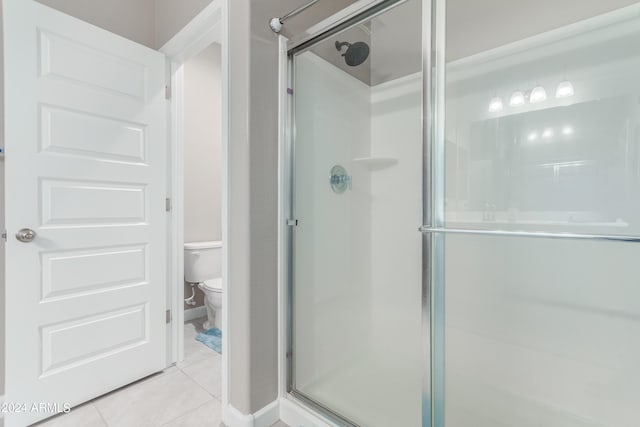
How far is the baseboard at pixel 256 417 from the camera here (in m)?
1.35

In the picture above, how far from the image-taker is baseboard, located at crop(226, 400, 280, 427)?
4.42 feet

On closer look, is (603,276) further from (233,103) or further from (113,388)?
(113,388)

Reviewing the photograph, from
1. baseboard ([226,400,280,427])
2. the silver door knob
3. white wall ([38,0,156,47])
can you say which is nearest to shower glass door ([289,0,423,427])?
baseboard ([226,400,280,427])

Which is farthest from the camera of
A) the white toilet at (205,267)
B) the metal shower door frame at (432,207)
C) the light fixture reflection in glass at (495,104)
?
the white toilet at (205,267)

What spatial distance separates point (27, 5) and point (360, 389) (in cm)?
242

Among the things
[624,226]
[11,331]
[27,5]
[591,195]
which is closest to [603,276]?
A: [624,226]

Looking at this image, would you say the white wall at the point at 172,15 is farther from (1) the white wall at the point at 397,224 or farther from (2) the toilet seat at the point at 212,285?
(2) the toilet seat at the point at 212,285

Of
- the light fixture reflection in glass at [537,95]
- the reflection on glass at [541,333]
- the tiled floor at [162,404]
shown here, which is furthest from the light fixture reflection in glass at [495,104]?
the tiled floor at [162,404]

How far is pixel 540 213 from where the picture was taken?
1.34m

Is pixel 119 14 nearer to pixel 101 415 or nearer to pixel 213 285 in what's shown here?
pixel 213 285

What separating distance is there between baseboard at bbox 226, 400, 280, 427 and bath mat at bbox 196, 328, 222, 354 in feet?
2.77

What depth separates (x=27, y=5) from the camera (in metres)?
1.37

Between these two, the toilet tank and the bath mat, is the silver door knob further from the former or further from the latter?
the bath mat

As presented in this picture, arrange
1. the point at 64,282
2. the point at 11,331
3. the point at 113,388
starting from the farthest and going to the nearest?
the point at 113,388 < the point at 64,282 < the point at 11,331
